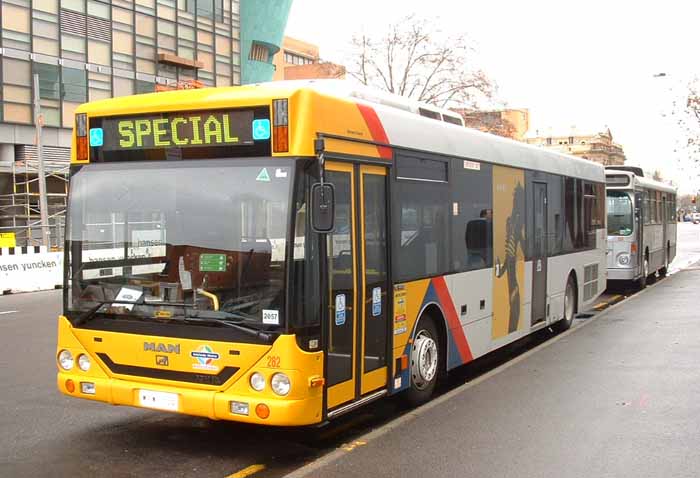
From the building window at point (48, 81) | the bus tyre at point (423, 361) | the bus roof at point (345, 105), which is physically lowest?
the bus tyre at point (423, 361)

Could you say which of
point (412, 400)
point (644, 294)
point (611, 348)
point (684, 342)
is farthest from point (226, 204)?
point (644, 294)

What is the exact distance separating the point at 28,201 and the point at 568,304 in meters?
28.8

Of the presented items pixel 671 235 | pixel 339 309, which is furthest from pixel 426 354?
pixel 671 235

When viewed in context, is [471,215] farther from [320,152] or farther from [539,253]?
[320,152]

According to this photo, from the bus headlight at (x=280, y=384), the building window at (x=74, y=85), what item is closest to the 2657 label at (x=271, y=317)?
the bus headlight at (x=280, y=384)

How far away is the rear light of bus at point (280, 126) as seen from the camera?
19.5ft

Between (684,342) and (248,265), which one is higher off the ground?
(248,265)

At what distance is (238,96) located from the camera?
6.15m

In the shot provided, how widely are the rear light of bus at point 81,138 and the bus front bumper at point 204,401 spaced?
181 centimetres

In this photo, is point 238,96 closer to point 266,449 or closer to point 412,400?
point 266,449

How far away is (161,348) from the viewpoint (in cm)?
613

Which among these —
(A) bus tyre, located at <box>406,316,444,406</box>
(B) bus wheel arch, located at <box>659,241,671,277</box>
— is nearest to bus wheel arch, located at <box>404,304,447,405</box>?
(A) bus tyre, located at <box>406,316,444,406</box>

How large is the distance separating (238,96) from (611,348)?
23.8 feet

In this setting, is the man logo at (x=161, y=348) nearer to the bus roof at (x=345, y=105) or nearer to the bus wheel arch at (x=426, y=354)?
the bus roof at (x=345, y=105)
